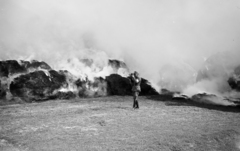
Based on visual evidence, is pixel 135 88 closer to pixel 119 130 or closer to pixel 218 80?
pixel 119 130

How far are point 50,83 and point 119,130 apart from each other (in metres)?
9.94

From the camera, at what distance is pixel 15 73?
15.8 meters

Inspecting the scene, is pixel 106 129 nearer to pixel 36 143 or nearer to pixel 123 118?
pixel 123 118

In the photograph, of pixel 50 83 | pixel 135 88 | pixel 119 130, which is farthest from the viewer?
pixel 50 83

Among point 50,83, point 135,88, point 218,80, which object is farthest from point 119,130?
point 218,80

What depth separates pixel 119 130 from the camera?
25.8 ft

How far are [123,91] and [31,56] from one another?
7.84 meters

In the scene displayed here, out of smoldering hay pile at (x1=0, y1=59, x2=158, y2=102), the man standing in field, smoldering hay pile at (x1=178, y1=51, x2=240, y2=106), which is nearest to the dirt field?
the man standing in field

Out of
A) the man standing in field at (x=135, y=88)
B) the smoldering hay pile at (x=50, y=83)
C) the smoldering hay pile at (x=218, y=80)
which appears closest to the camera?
the man standing in field at (x=135, y=88)

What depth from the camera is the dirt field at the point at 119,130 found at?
6461 mm

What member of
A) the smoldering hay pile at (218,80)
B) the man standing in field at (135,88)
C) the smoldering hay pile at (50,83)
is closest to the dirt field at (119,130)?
the man standing in field at (135,88)

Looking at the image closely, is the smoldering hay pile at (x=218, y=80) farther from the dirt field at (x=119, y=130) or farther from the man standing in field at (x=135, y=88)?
the man standing in field at (x=135, y=88)

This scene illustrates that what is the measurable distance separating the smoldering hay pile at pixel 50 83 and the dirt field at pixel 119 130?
150 inches

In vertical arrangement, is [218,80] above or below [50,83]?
above
